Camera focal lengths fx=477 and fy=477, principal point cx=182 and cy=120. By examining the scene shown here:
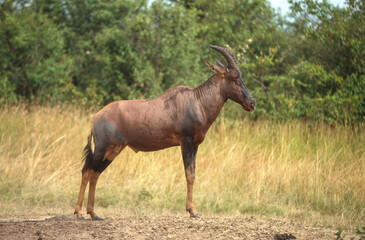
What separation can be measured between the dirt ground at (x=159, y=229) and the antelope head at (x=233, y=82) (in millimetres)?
1522

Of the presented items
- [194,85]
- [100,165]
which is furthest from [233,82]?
[194,85]

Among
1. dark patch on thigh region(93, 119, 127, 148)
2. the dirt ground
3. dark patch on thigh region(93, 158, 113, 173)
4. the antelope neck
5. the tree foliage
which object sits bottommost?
the dirt ground

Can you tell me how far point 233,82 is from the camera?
6203mm

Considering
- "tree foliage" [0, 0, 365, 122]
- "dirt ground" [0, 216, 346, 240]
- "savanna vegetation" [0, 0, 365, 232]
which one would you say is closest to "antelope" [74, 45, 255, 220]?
"dirt ground" [0, 216, 346, 240]

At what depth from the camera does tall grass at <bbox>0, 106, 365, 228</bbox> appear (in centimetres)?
831

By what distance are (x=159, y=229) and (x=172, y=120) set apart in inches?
54.0

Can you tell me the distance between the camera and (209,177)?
950cm

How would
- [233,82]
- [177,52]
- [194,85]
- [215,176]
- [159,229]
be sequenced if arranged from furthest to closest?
1. [177,52]
2. [194,85]
3. [215,176]
4. [233,82]
5. [159,229]

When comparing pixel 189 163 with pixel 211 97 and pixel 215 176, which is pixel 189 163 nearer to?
pixel 211 97

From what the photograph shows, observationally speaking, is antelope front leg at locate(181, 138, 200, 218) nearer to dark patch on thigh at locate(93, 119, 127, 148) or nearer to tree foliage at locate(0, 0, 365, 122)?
dark patch on thigh at locate(93, 119, 127, 148)

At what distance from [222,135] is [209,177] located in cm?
201

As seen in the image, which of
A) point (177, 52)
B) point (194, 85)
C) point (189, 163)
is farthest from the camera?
point (177, 52)

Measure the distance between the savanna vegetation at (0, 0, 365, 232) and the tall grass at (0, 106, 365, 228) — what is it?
3 centimetres

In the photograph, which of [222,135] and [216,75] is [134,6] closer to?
[222,135]
